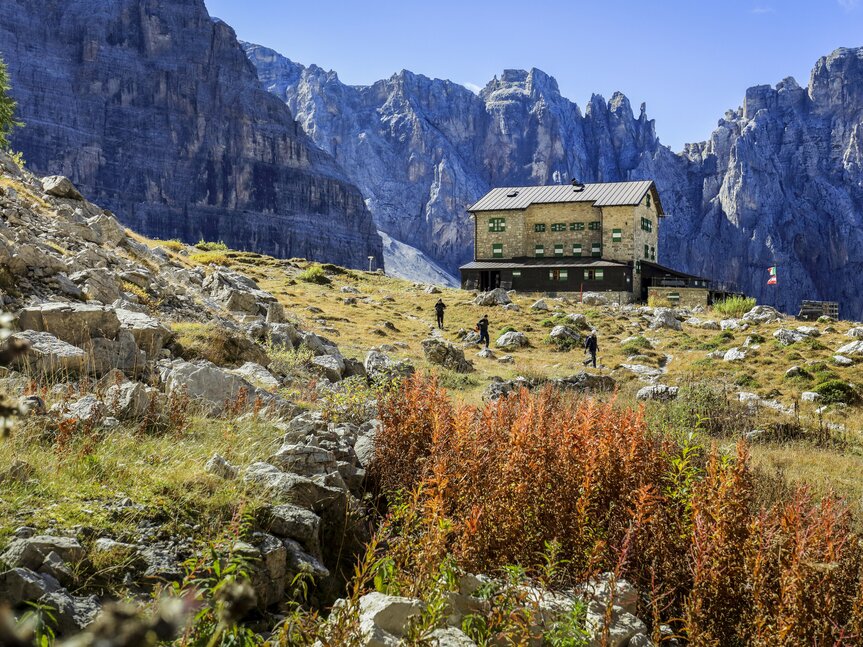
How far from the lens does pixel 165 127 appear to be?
182250 millimetres

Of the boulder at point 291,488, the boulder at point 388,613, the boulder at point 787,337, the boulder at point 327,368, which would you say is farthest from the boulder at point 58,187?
the boulder at point 787,337

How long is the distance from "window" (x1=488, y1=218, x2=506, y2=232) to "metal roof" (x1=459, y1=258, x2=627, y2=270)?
3.56m

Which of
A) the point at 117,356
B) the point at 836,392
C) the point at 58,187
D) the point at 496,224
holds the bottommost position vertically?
the point at 836,392

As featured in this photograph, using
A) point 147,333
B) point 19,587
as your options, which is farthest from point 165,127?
point 19,587

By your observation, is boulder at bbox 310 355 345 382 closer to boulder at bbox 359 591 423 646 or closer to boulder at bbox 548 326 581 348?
boulder at bbox 359 591 423 646

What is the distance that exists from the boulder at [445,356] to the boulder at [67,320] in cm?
1618

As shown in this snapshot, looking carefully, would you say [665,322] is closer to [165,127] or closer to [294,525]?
[294,525]

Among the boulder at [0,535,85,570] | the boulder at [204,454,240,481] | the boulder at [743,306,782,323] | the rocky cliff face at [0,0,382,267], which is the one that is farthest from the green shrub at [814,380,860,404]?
the rocky cliff face at [0,0,382,267]

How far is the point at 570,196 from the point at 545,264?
7.93m

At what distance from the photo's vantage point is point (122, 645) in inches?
35.8

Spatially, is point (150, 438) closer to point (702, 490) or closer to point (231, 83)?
point (702, 490)

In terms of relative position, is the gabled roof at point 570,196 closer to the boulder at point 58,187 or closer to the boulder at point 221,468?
the boulder at point 58,187

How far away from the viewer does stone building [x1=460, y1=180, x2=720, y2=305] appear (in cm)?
6056

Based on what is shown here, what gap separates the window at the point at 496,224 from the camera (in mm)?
66062
